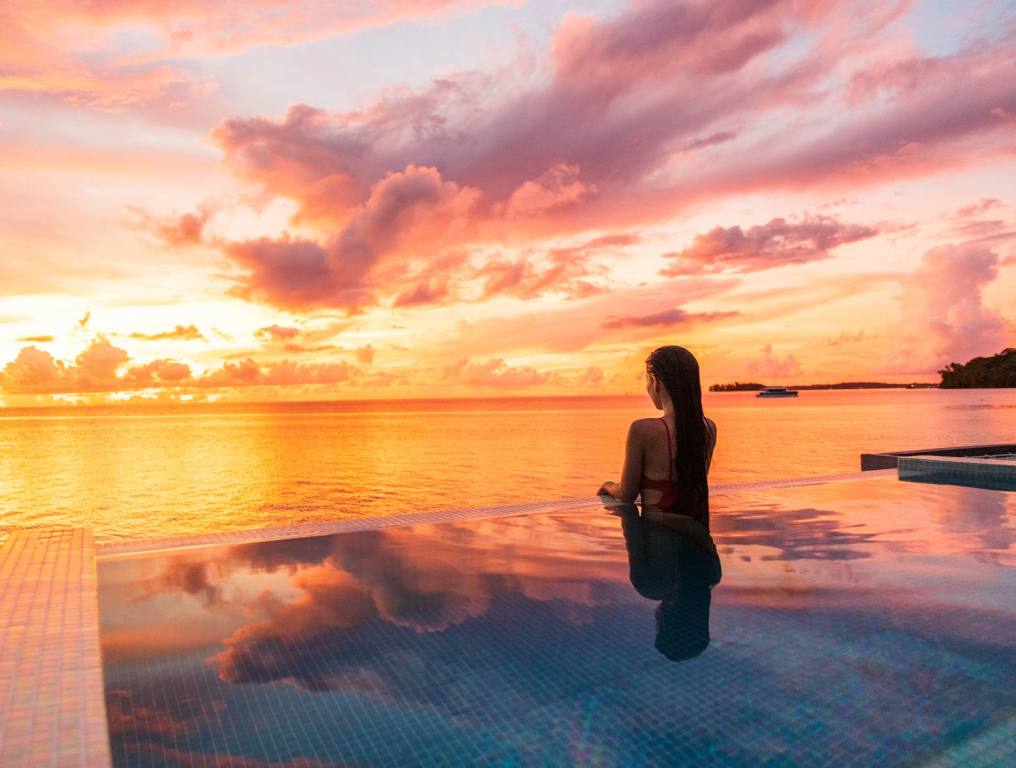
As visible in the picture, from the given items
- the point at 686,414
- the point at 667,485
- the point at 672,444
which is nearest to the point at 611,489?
the point at 667,485

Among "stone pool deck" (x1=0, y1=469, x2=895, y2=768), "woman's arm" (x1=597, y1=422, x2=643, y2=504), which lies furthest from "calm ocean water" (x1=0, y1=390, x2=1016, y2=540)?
"woman's arm" (x1=597, y1=422, x2=643, y2=504)

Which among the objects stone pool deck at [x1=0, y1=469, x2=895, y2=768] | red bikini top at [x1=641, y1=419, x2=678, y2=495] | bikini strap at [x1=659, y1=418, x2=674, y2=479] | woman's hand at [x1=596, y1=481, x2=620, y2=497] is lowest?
stone pool deck at [x1=0, y1=469, x2=895, y2=768]

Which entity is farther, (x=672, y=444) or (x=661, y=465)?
(x=661, y=465)

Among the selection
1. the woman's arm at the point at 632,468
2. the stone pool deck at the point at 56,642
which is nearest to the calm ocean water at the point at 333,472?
A: the stone pool deck at the point at 56,642

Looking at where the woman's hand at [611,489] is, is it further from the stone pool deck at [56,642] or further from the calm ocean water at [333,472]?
the calm ocean water at [333,472]

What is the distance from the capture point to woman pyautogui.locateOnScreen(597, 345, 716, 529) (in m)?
6.07

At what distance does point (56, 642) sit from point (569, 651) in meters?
3.18

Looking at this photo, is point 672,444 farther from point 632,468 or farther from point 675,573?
point 675,573

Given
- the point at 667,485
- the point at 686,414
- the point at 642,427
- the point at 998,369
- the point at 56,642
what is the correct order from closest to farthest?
the point at 56,642
the point at 686,414
the point at 642,427
the point at 667,485
the point at 998,369

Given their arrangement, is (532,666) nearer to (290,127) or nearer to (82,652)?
(82,652)

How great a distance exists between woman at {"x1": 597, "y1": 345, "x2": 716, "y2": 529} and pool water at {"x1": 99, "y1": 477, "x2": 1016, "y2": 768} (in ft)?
1.28

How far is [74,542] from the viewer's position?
6590 mm

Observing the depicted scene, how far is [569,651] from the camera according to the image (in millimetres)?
3992

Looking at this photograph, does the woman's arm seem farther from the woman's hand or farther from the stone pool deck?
the stone pool deck
